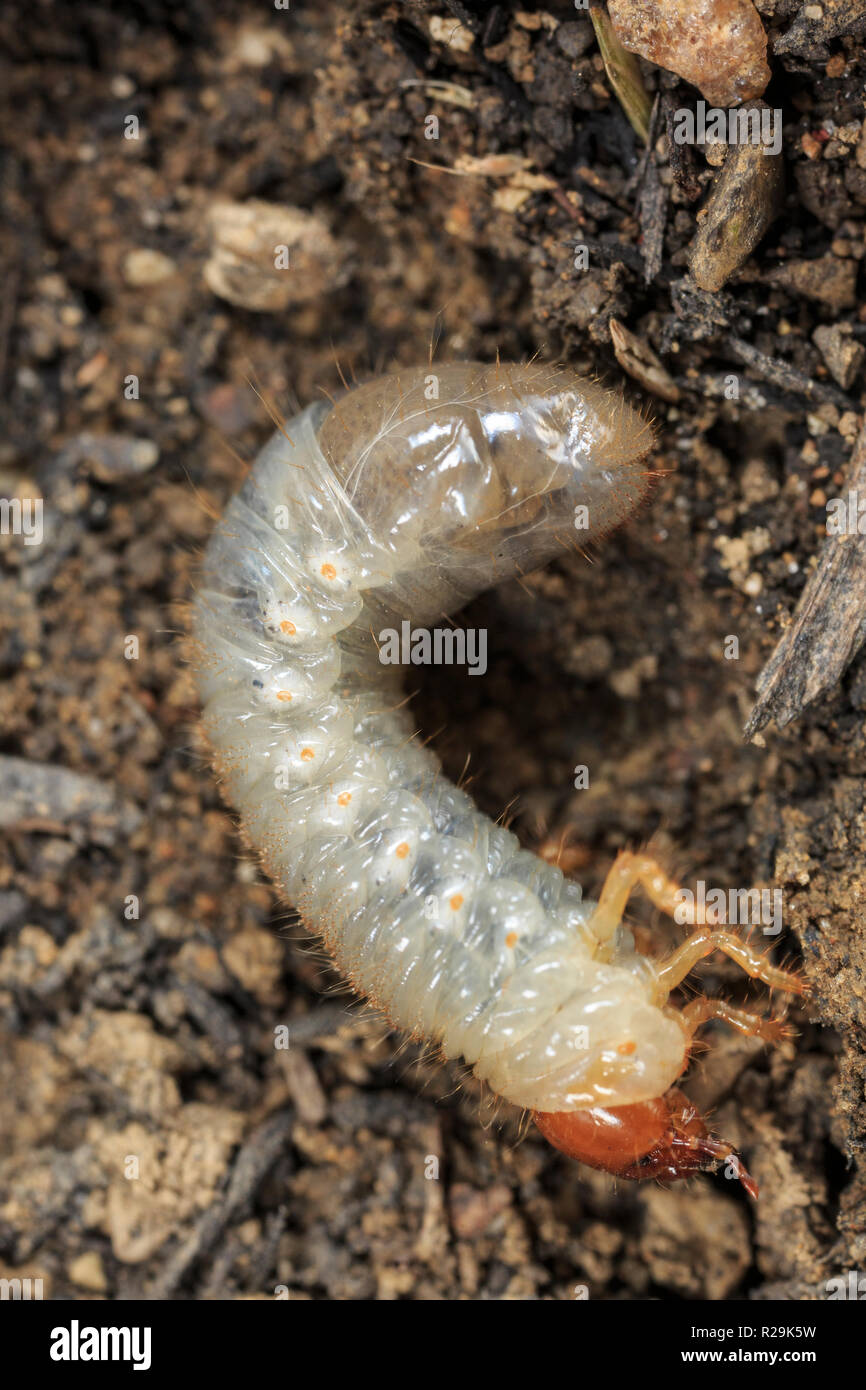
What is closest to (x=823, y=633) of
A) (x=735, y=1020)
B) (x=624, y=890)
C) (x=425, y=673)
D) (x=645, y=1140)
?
(x=624, y=890)

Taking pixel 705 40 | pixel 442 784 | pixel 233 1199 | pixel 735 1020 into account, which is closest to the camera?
pixel 705 40

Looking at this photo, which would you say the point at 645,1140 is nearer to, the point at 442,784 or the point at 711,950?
the point at 711,950

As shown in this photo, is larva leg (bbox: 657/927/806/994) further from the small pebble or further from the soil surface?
the small pebble

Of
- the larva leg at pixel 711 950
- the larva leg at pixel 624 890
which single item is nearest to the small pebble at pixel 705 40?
the larva leg at pixel 624 890

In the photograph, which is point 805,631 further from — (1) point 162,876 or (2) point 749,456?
(1) point 162,876

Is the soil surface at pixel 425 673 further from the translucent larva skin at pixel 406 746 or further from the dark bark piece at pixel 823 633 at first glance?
the translucent larva skin at pixel 406 746

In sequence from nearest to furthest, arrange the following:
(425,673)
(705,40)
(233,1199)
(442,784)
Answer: (705,40) < (442,784) < (233,1199) < (425,673)
